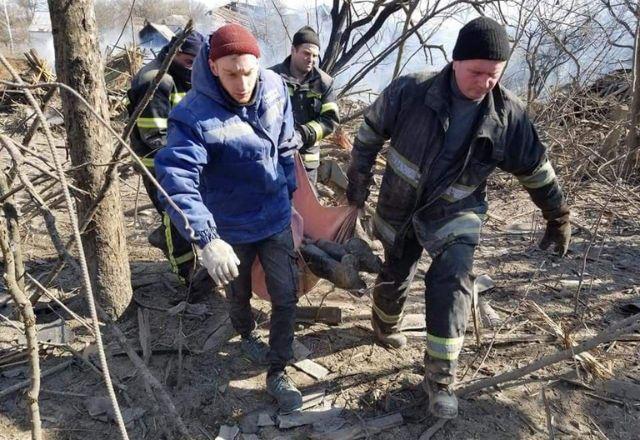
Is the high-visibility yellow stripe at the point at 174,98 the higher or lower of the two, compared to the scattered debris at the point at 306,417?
higher

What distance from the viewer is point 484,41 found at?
88.3 inches

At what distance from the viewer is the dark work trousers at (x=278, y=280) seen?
8.77ft

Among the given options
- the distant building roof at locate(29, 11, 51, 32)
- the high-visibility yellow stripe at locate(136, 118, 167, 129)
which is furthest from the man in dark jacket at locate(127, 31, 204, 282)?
the distant building roof at locate(29, 11, 51, 32)

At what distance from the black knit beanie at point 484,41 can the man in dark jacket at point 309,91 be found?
6.59 feet

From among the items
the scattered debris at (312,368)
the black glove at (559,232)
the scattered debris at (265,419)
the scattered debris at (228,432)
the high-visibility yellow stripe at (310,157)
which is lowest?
the scattered debris at (228,432)

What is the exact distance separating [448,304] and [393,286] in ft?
1.95

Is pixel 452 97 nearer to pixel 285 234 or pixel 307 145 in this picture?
pixel 285 234

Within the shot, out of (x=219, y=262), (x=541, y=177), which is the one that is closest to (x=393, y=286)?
(x=541, y=177)

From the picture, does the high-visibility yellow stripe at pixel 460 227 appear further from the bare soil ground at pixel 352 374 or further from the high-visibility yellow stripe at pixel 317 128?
the high-visibility yellow stripe at pixel 317 128

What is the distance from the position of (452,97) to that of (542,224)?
10.2ft

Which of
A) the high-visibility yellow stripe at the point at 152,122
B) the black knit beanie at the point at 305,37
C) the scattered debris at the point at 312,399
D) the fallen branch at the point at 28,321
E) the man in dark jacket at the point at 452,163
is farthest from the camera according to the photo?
the black knit beanie at the point at 305,37

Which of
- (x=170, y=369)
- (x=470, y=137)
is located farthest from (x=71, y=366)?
(x=470, y=137)

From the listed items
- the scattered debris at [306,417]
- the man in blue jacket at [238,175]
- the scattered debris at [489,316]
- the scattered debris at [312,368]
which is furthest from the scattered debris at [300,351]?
the scattered debris at [489,316]

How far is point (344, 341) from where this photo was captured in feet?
10.9
